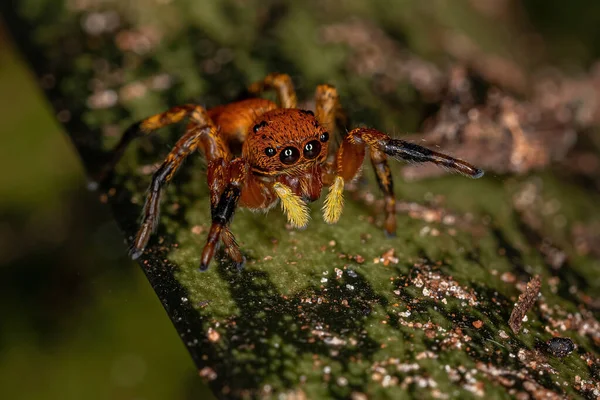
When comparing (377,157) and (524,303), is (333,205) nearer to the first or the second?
(377,157)

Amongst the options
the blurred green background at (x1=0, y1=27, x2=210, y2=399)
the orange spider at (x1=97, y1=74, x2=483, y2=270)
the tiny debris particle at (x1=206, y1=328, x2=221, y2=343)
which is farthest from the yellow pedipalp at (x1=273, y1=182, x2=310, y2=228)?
the blurred green background at (x1=0, y1=27, x2=210, y2=399)

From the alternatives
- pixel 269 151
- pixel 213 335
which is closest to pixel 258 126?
pixel 269 151

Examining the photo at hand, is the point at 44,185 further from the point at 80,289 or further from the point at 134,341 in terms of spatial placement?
the point at 134,341

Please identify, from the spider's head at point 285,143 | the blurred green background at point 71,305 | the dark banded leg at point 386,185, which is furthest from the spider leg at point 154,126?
the dark banded leg at point 386,185

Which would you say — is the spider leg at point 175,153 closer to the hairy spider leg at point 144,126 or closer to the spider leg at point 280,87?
the hairy spider leg at point 144,126

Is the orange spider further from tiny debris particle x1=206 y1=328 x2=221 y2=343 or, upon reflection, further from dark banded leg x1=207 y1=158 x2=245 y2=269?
tiny debris particle x1=206 y1=328 x2=221 y2=343
